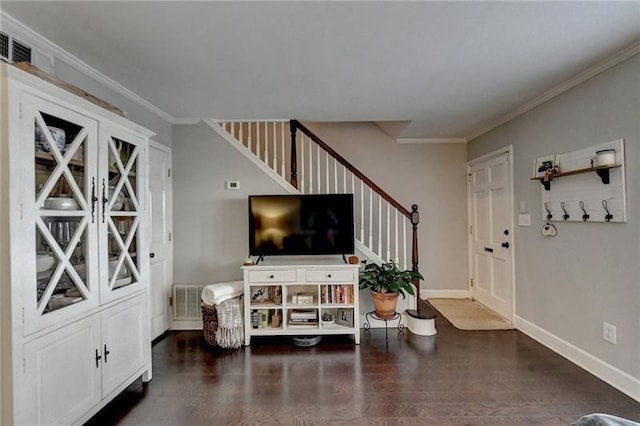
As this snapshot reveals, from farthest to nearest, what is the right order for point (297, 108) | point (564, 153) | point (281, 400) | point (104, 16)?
1. point (297, 108)
2. point (564, 153)
3. point (281, 400)
4. point (104, 16)

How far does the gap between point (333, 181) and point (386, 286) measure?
1528mm

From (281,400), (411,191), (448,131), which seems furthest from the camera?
(411,191)

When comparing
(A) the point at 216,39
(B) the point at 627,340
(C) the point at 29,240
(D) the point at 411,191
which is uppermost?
(A) the point at 216,39

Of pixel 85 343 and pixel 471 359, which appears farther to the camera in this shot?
pixel 471 359

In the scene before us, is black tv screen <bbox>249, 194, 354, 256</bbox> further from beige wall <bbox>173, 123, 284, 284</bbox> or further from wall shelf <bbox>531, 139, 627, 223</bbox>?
wall shelf <bbox>531, 139, 627, 223</bbox>

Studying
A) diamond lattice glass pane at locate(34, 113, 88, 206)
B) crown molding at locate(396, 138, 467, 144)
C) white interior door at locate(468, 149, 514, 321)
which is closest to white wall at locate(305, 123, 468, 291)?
crown molding at locate(396, 138, 467, 144)

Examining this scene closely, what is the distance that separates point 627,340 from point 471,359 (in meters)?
1.08

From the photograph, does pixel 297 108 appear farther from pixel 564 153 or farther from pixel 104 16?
pixel 564 153

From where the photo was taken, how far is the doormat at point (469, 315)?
3650 millimetres

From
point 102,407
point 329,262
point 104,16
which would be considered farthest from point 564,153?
point 102,407

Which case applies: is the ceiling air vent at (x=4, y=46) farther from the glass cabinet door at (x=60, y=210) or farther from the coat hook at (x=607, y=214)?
the coat hook at (x=607, y=214)

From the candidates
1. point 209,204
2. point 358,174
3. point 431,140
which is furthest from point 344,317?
point 431,140

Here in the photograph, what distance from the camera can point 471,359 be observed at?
2867mm

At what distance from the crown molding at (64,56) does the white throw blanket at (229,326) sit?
6.90 ft
